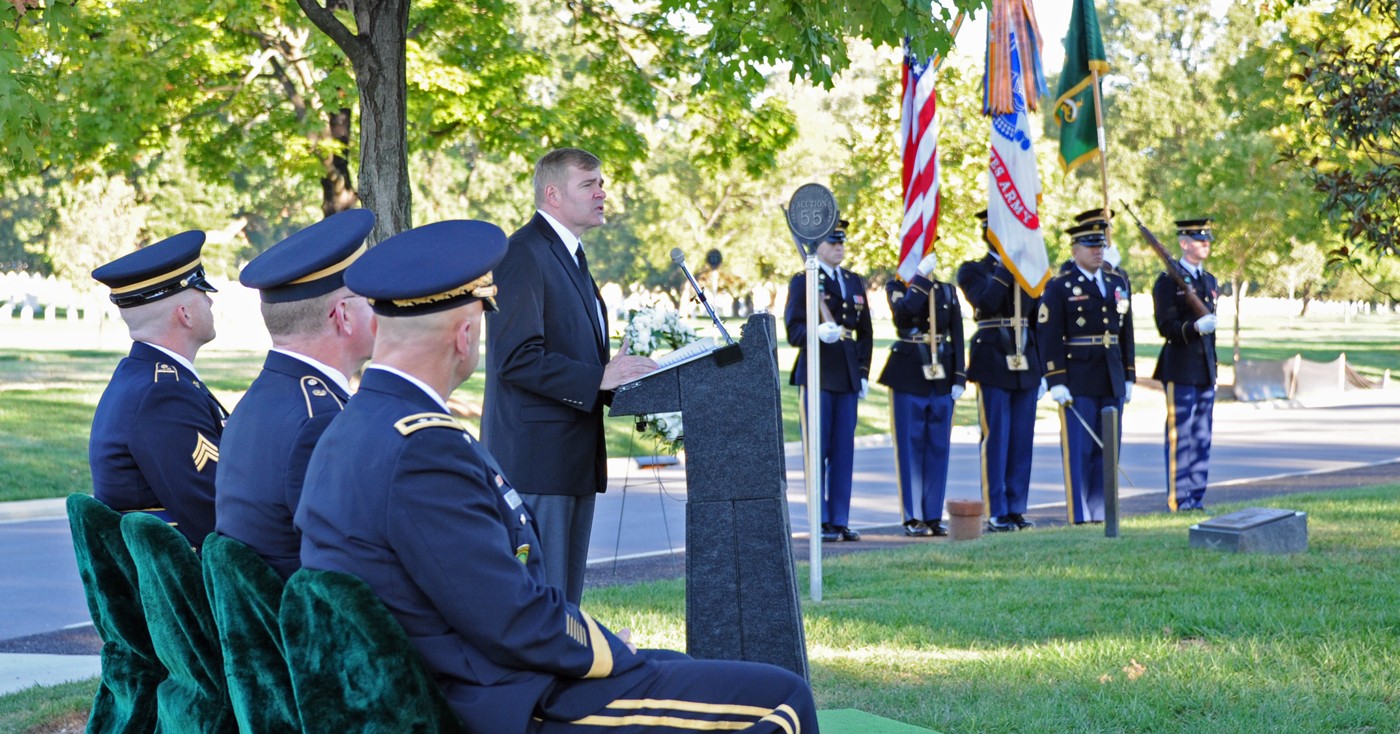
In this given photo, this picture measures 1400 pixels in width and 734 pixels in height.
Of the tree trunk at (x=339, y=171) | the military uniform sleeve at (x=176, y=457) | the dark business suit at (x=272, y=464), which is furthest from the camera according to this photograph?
the tree trunk at (x=339, y=171)

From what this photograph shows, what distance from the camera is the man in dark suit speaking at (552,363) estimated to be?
5488 mm

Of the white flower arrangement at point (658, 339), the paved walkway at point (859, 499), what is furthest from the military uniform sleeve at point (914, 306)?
the white flower arrangement at point (658, 339)

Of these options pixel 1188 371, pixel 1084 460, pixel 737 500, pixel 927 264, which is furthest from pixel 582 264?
pixel 1188 371

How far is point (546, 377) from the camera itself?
545 centimetres

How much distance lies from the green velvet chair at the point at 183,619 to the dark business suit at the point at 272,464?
15cm

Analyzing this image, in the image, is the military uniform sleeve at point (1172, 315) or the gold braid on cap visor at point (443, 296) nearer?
the gold braid on cap visor at point (443, 296)

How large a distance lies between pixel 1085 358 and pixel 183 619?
31.4 feet

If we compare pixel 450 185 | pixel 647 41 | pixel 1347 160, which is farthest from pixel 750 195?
pixel 647 41

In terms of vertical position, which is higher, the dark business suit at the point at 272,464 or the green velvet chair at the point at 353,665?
the dark business suit at the point at 272,464

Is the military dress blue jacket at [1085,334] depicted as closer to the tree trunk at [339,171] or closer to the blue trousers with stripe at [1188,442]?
the blue trousers with stripe at [1188,442]

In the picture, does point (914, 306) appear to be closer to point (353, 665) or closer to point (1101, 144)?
point (1101, 144)

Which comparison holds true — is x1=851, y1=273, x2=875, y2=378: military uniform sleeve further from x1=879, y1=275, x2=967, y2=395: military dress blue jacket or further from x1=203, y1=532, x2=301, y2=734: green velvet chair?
x1=203, y1=532, x2=301, y2=734: green velvet chair

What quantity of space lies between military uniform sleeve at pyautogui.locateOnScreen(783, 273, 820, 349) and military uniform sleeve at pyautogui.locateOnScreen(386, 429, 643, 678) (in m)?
8.27

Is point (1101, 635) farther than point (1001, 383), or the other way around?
point (1001, 383)
